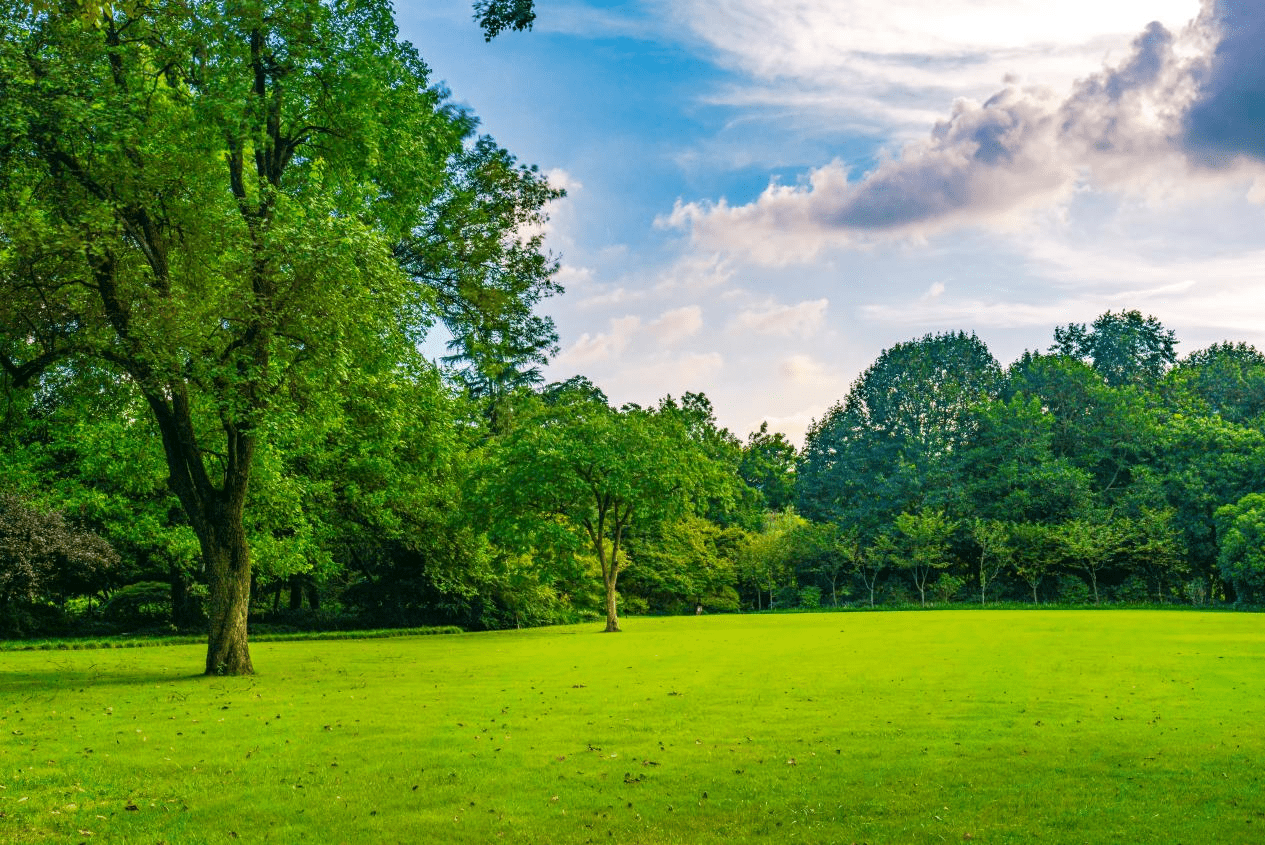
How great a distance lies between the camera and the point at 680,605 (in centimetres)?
6372

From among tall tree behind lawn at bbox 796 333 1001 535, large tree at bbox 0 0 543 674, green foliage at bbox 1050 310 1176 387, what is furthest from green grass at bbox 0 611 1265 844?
green foliage at bbox 1050 310 1176 387

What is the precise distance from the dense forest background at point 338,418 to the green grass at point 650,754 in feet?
20.1

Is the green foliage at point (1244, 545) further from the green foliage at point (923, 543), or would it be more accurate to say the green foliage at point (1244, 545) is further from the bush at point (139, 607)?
the bush at point (139, 607)

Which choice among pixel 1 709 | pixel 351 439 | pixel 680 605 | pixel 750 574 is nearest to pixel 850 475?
pixel 750 574

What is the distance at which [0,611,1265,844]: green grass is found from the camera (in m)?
7.19

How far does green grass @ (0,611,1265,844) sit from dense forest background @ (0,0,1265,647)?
612cm

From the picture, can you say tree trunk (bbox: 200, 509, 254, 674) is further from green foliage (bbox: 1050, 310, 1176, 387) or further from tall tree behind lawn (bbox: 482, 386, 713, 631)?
green foliage (bbox: 1050, 310, 1176, 387)

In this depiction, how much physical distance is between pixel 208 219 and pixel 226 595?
765 centimetres

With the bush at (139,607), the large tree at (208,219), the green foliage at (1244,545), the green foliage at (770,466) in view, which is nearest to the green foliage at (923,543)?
the green foliage at (1244,545)

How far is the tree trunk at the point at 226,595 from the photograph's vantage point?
60.6 feet

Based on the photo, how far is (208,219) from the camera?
1802 cm

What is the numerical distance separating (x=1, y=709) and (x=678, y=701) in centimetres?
994

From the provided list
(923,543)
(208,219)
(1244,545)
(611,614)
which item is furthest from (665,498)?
(1244,545)

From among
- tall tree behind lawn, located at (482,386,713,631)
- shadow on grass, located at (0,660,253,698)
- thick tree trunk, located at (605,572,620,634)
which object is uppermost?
tall tree behind lawn, located at (482,386,713,631)
